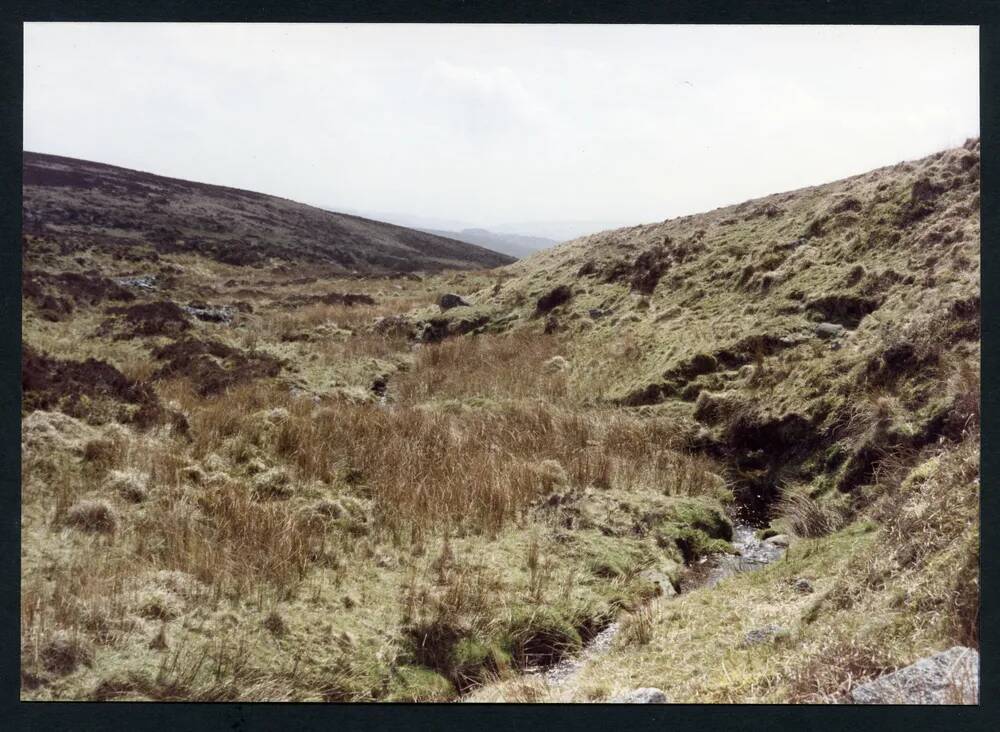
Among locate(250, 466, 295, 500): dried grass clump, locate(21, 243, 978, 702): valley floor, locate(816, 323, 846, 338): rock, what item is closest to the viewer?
locate(21, 243, 978, 702): valley floor

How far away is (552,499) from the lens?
6855mm

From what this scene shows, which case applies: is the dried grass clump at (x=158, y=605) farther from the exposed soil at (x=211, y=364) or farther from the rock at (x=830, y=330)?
the rock at (x=830, y=330)

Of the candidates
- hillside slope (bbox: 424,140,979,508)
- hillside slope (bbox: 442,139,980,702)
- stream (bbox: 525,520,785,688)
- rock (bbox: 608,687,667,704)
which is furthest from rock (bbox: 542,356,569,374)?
rock (bbox: 608,687,667,704)

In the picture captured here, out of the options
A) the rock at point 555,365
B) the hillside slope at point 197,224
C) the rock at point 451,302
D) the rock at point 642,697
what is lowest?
the rock at point 642,697

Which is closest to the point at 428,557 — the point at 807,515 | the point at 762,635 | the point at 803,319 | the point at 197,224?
the point at 762,635

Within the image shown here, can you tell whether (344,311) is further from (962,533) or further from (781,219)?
(962,533)

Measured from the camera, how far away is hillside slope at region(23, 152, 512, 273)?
35.7 meters

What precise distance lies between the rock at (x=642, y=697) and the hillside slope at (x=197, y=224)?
32610mm

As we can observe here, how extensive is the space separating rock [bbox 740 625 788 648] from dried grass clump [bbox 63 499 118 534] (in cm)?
548

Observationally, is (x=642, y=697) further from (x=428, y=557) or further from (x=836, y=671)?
(x=428, y=557)

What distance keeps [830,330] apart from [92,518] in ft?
34.2

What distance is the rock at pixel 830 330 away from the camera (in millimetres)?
9623

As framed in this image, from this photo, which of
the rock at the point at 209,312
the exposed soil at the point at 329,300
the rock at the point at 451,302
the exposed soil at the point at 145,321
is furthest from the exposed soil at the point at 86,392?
the exposed soil at the point at 329,300

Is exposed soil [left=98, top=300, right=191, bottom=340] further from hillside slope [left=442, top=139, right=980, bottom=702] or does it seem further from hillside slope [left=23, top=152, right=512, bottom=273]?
hillside slope [left=23, top=152, right=512, bottom=273]
